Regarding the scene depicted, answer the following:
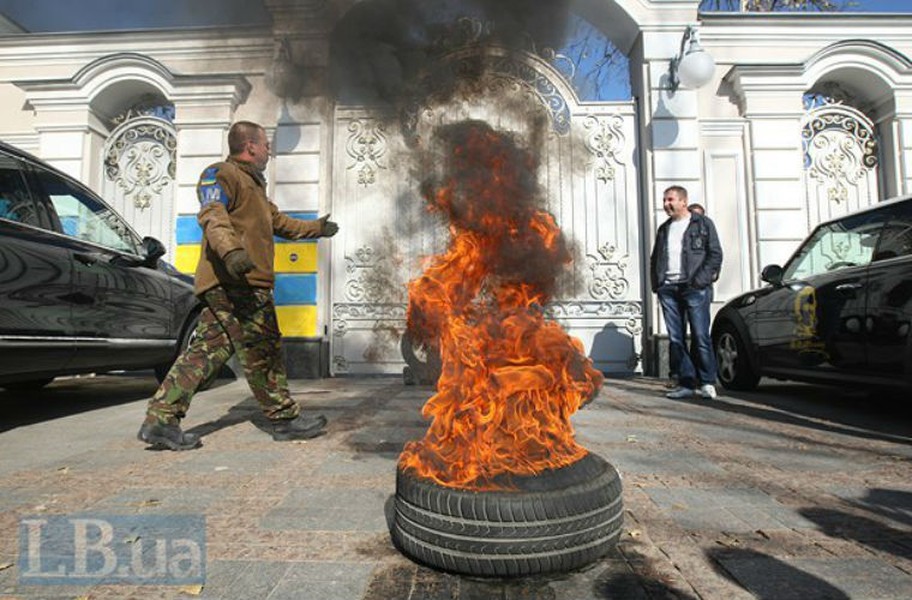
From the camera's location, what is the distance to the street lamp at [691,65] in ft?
23.4

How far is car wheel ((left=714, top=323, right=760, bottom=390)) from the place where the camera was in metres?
5.86

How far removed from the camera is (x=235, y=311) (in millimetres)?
3461

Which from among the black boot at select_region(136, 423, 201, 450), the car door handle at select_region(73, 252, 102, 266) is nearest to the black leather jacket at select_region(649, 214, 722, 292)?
the black boot at select_region(136, 423, 201, 450)

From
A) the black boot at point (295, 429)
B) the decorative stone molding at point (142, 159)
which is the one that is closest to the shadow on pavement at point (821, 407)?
the black boot at point (295, 429)

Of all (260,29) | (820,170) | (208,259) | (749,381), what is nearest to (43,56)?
(260,29)

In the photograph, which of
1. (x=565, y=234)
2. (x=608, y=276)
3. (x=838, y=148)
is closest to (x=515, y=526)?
(x=565, y=234)

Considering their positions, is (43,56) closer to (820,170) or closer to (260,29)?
(260,29)

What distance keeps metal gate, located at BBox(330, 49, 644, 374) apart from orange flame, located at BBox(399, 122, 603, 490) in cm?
468

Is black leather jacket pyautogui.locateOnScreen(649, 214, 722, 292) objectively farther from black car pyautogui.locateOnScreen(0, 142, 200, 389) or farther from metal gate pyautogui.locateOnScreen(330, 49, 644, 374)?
black car pyautogui.locateOnScreen(0, 142, 200, 389)

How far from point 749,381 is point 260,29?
577 centimetres

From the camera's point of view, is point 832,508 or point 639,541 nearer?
point 639,541

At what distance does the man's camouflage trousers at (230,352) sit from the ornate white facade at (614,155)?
395 centimetres

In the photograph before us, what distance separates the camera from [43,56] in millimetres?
8352

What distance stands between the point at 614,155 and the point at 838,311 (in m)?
4.08
